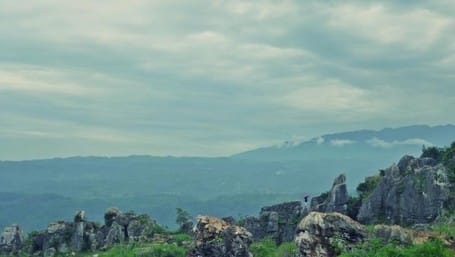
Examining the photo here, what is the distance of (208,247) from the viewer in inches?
1757

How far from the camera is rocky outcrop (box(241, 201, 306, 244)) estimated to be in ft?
227

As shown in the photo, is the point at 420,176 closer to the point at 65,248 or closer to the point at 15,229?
the point at 65,248

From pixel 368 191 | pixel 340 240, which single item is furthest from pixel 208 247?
pixel 368 191

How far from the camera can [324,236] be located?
120 feet

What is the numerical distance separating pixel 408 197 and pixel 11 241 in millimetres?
46745

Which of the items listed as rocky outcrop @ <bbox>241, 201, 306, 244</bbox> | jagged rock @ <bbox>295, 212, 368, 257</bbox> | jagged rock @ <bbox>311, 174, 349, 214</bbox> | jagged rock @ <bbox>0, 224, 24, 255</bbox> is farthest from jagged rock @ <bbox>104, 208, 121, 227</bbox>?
Result: jagged rock @ <bbox>295, 212, 368, 257</bbox>

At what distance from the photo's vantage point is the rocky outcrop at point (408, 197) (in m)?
57.7

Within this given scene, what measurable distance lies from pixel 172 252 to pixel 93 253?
1331cm

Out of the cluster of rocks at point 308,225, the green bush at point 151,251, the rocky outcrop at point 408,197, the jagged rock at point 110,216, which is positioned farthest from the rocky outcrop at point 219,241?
the jagged rock at point 110,216

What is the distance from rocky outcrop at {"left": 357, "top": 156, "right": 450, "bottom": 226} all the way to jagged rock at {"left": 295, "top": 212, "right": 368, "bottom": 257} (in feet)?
71.5

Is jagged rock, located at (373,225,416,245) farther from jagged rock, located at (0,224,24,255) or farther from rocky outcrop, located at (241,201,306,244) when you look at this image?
jagged rock, located at (0,224,24,255)

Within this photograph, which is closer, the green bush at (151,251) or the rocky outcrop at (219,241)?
the rocky outcrop at (219,241)

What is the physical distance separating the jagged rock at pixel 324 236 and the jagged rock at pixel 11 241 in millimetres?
51767

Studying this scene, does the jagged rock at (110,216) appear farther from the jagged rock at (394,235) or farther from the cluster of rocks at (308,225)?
the jagged rock at (394,235)
